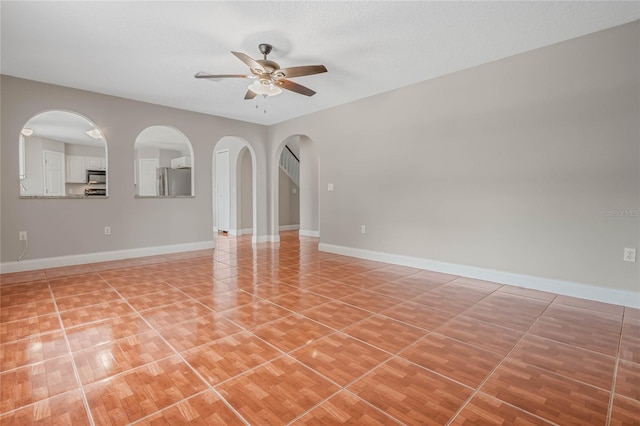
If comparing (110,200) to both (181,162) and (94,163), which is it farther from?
(94,163)

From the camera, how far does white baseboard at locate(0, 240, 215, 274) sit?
412 cm

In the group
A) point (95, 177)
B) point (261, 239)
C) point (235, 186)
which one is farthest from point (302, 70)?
point (95, 177)

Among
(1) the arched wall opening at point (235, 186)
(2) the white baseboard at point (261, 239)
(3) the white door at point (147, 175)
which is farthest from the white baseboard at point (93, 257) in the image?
(3) the white door at point (147, 175)

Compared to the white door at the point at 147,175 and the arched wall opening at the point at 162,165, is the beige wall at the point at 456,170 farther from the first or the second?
the white door at the point at 147,175

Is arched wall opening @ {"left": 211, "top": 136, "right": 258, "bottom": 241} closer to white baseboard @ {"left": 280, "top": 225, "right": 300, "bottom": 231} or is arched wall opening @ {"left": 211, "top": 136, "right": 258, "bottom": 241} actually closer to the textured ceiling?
white baseboard @ {"left": 280, "top": 225, "right": 300, "bottom": 231}

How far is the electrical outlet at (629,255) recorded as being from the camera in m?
2.83

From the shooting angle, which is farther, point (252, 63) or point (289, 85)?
point (289, 85)

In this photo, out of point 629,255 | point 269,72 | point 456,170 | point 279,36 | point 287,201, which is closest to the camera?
point 629,255

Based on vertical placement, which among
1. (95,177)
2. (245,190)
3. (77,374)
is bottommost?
(77,374)

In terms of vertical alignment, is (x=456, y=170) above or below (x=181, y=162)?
below

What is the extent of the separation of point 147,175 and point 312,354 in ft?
32.8

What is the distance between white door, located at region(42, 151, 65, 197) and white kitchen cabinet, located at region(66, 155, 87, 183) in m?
0.22

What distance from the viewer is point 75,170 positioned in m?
9.09

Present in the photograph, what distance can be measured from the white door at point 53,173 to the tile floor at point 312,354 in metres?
6.29
